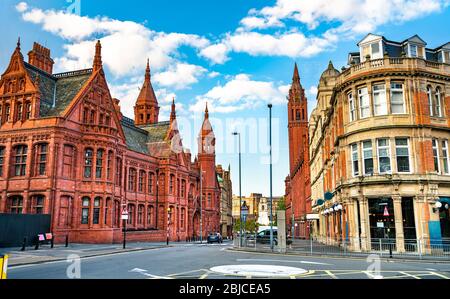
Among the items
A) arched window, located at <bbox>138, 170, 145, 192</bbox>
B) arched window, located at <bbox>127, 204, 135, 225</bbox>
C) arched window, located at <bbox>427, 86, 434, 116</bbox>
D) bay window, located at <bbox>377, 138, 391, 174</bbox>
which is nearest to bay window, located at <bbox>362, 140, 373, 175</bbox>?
bay window, located at <bbox>377, 138, 391, 174</bbox>

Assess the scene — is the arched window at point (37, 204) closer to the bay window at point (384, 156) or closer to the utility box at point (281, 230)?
the utility box at point (281, 230)

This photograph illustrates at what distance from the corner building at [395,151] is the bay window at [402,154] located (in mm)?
68

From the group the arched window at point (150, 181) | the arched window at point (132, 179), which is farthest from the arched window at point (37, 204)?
the arched window at point (150, 181)

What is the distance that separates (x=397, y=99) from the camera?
93.9 feet

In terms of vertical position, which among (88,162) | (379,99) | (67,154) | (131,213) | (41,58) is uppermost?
(41,58)

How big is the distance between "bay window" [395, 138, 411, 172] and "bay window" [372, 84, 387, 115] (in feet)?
8.47

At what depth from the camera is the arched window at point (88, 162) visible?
131ft

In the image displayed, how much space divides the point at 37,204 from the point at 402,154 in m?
32.7

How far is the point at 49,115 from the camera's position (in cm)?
3888

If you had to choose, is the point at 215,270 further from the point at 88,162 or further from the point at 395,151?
the point at 88,162

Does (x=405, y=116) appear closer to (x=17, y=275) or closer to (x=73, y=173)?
(x=17, y=275)

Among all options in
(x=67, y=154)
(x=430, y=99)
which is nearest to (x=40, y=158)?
(x=67, y=154)

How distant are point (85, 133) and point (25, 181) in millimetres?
7464
